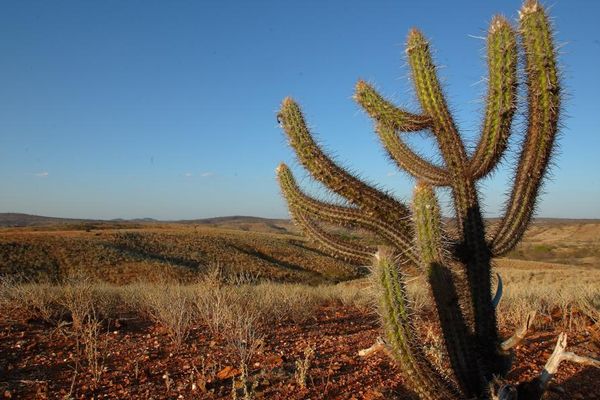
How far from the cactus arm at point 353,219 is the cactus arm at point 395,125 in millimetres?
633

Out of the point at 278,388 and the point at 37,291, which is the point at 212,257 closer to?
the point at 37,291

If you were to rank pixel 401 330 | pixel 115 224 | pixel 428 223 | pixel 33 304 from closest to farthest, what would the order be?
pixel 401 330 < pixel 428 223 < pixel 33 304 < pixel 115 224

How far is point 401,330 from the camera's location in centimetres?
346

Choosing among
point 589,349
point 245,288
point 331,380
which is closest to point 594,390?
point 589,349

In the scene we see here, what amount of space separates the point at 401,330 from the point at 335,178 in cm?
163

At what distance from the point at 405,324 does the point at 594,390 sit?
2.86m

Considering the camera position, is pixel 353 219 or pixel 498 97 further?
pixel 353 219

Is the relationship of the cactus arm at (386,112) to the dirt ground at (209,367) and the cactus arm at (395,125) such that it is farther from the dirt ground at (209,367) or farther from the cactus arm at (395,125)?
the dirt ground at (209,367)

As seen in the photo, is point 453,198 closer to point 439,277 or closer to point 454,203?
point 454,203

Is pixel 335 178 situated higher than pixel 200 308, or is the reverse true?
pixel 335 178

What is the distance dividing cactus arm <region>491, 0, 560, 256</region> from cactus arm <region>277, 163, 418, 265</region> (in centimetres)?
78

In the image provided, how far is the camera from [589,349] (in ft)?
20.2

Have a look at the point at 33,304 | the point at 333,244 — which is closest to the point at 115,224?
the point at 33,304

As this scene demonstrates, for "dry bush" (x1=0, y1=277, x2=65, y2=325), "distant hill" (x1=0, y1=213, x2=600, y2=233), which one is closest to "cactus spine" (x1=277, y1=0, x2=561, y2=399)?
"dry bush" (x1=0, y1=277, x2=65, y2=325)
